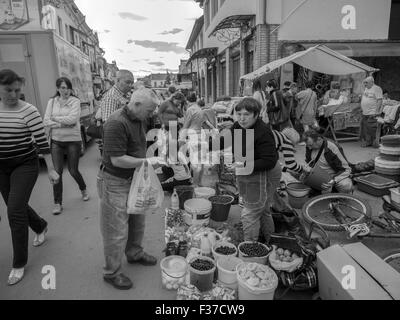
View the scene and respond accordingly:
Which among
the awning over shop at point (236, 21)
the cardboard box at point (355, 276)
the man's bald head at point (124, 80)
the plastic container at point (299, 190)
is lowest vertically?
the plastic container at point (299, 190)

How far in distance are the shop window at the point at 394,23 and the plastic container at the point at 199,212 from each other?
40.3ft

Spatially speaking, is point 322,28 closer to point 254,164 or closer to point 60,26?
point 254,164

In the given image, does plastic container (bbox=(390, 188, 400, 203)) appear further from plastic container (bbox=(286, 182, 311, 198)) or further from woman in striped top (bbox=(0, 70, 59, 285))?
woman in striped top (bbox=(0, 70, 59, 285))

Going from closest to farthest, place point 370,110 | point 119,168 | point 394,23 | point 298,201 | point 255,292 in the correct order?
point 255,292 → point 119,168 → point 298,201 → point 370,110 → point 394,23

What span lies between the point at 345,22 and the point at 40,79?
435 inches

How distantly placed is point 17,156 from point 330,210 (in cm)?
399

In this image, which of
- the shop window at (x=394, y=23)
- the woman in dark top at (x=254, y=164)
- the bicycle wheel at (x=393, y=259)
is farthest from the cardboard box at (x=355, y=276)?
the shop window at (x=394, y=23)

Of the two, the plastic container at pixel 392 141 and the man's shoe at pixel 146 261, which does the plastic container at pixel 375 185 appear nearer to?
the plastic container at pixel 392 141

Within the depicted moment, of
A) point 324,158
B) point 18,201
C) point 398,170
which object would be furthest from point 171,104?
point 398,170

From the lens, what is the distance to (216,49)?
20781 millimetres

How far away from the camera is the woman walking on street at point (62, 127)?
471 cm

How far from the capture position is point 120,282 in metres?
2.92

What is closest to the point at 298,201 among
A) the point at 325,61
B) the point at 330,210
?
the point at 330,210
